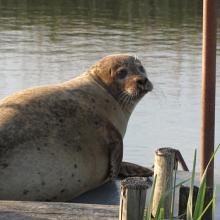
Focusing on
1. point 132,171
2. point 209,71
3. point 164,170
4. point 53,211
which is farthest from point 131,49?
point 164,170

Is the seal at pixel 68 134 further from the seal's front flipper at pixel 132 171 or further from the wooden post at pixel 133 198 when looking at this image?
the wooden post at pixel 133 198

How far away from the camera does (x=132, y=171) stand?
804 centimetres

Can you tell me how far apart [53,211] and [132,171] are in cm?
169

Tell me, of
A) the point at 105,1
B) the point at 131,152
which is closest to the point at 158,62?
the point at 131,152

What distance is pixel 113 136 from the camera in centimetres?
768

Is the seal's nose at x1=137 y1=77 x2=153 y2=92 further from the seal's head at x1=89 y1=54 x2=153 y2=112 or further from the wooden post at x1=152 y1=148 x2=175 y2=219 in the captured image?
the wooden post at x1=152 y1=148 x2=175 y2=219

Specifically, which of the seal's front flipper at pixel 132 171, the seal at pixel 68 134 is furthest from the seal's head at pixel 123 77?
the seal's front flipper at pixel 132 171

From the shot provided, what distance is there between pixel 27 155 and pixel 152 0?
21508 millimetres

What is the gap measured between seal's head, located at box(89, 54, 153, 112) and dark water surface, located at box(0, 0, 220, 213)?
4.76 feet

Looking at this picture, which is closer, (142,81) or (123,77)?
(142,81)

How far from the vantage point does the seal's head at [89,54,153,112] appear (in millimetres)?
7973

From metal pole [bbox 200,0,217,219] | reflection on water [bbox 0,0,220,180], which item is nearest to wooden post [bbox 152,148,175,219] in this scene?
metal pole [bbox 200,0,217,219]

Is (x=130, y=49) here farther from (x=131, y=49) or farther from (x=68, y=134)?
(x=68, y=134)

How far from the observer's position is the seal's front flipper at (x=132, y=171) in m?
7.95
